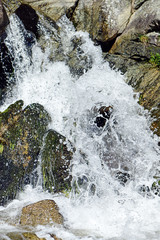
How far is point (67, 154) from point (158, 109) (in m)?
2.11

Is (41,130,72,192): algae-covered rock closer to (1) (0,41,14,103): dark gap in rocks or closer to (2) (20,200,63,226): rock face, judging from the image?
(2) (20,200,63,226): rock face

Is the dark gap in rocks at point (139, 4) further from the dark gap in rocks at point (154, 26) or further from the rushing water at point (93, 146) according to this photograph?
the rushing water at point (93, 146)

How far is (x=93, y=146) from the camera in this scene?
19.2ft

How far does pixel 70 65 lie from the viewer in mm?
7902

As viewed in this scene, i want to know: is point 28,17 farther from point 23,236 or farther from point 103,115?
point 23,236

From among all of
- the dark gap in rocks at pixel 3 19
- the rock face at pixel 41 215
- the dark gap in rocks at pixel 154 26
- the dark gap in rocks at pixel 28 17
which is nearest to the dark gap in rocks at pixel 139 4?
the dark gap in rocks at pixel 154 26

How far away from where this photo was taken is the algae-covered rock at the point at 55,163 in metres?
5.34

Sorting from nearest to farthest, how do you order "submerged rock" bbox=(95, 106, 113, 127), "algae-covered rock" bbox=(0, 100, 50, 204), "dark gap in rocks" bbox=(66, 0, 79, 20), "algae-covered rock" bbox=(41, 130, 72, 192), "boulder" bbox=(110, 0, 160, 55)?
"algae-covered rock" bbox=(41, 130, 72, 192) < "algae-covered rock" bbox=(0, 100, 50, 204) < "submerged rock" bbox=(95, 106, 113, 127) < "boulder" bbox=(110, 0, 160, 55) < "dark gap in rocks" bbox=(66, 0, 79, 20)

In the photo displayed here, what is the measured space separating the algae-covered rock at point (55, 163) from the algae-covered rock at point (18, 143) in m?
0.22

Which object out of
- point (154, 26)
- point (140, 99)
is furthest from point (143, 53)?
point (140, 99)

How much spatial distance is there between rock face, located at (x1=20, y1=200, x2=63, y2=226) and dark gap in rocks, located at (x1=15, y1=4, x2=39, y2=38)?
578 cm

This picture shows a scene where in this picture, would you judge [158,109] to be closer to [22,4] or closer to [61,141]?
Result: [61,141]

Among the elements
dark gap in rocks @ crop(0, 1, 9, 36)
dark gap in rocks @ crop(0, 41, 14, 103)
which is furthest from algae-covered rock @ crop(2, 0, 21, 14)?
dark gap in rocks @ crop(0, 41, 14, 103)

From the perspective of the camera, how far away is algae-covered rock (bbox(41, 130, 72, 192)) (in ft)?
17.5
